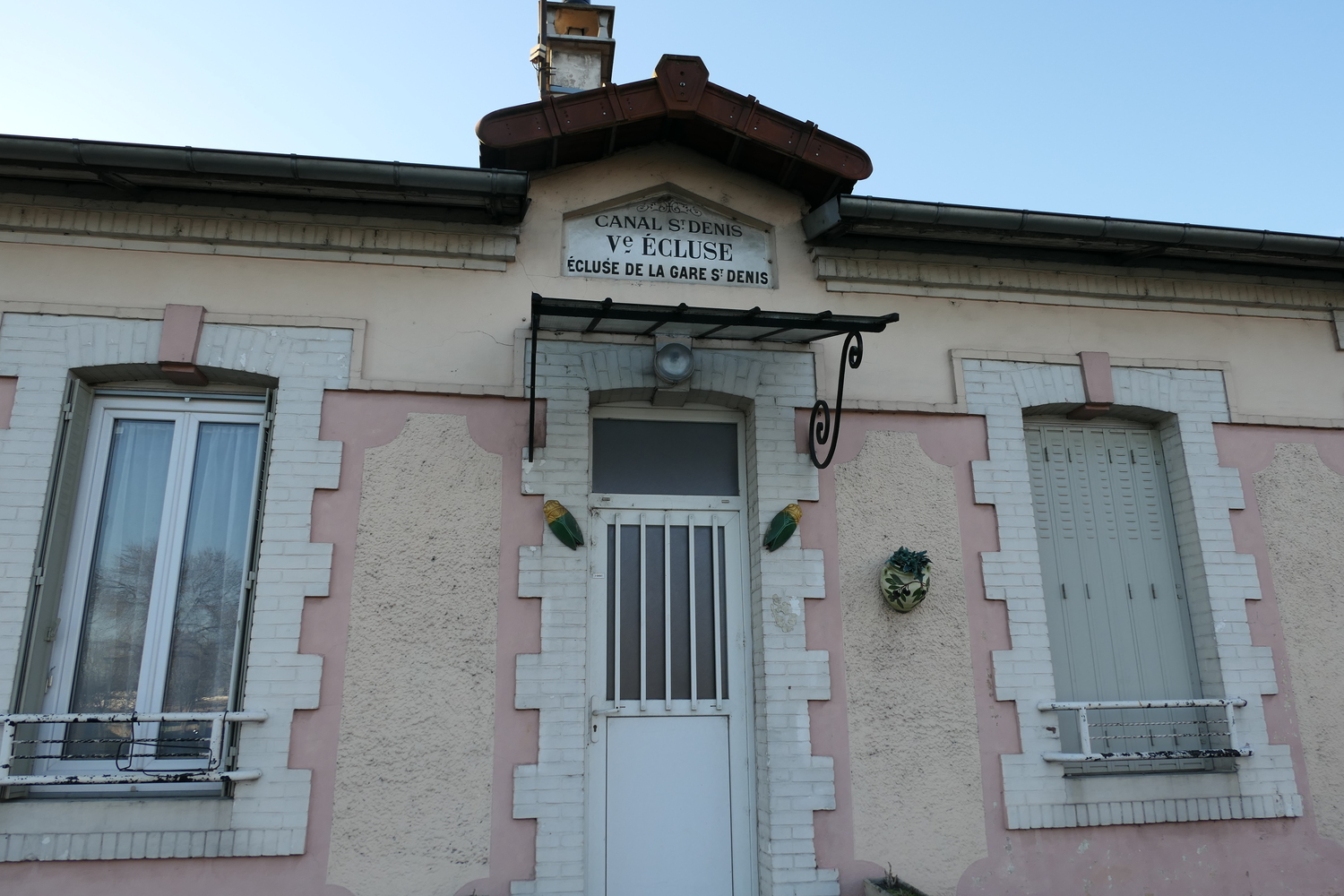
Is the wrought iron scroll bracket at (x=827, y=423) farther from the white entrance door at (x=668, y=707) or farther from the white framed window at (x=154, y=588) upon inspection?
the white framed window at (x=154, y=588)

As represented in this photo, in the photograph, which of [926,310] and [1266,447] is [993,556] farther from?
[1266,447]

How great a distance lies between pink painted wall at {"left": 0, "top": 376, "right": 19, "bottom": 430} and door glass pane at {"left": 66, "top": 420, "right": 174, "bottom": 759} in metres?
0.48

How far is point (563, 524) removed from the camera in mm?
4891

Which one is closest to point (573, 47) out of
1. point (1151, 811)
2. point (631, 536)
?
point (631, 536)

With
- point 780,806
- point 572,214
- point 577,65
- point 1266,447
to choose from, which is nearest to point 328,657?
point 780,806

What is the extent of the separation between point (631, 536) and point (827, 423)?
1305mm

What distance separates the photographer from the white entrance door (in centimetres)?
484

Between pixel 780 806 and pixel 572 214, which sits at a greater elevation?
pixel 572 214

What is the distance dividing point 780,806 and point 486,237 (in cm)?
358

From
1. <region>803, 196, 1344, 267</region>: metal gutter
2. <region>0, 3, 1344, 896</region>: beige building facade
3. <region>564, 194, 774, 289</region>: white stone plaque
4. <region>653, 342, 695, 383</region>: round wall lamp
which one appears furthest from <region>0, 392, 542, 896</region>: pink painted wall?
<region>803, 196, 1344, 267</region>: metal gutter

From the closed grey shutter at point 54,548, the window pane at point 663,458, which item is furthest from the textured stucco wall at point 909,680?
the closed grey shutter at point 54,548

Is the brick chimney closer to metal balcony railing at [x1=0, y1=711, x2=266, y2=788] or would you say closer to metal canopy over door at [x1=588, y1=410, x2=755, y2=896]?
metal canopy over door at [x1=588, y1=410, x2=755, y2=896]

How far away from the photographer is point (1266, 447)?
19.1 feet

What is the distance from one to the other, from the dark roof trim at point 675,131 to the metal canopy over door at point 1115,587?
218 centimetres
